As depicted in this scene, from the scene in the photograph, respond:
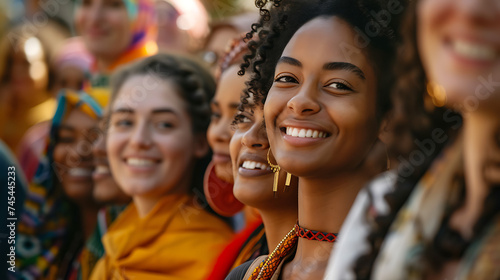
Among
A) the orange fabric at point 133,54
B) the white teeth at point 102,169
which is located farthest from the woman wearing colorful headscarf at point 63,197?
the orange fabric at point 133,54

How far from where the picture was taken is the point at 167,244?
352 cm

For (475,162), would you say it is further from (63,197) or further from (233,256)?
(63,197)

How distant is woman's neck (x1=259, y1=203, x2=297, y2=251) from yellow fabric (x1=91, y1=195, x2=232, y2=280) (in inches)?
30.8

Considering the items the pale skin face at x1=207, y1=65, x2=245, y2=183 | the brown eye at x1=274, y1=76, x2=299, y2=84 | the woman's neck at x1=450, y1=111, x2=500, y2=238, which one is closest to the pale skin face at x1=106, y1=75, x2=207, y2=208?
the pale skin face at x1=207, y1=65, x2=245, y2=183

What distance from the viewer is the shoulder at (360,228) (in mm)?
1417

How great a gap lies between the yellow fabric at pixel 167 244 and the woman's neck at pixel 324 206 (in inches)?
50.4

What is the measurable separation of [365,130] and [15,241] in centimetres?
267

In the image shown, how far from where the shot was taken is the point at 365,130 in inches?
83.3

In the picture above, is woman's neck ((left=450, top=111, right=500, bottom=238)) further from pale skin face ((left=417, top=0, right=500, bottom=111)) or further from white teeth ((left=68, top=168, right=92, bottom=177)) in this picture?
white teeth ((left=68, top=168, right=92, bottom=177))

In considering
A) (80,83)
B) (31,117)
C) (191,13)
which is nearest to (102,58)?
(80,83)

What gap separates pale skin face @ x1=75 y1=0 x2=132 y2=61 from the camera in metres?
5.26

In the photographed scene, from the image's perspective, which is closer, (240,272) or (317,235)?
(317,235)

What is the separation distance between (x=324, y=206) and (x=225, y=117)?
1.13 meters

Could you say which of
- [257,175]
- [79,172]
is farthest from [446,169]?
[79,172]
